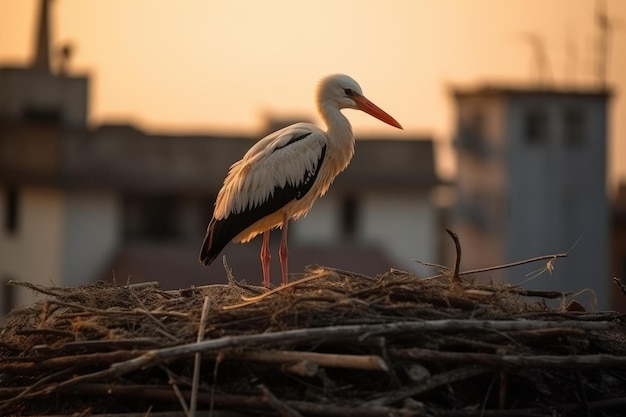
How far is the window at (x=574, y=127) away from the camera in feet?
210

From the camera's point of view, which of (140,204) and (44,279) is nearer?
(44,279)

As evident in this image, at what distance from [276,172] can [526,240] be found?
48.9 m

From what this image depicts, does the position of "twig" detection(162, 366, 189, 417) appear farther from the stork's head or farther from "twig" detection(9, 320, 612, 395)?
the stork's head

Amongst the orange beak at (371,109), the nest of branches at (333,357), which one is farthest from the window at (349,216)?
the nest of branches at (333,357)

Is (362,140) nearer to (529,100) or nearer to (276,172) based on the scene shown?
(529,100)

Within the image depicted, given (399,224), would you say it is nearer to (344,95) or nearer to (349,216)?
(349,216)

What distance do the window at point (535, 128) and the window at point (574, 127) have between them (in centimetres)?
68

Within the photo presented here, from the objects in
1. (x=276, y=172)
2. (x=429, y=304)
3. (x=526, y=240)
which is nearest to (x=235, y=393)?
(x=429, y=304)

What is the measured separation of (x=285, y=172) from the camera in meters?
14.1

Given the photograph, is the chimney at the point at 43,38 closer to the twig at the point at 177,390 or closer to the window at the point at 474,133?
the window at the point at 474,133

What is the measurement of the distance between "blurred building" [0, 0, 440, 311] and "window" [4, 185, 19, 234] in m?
0.04

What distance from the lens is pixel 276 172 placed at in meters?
14.1

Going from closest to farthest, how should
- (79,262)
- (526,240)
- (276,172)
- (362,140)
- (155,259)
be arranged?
(276,172) < (155,259) < (79,262) < (362,140) < (526,240)

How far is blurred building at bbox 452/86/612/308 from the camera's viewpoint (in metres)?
63.1
